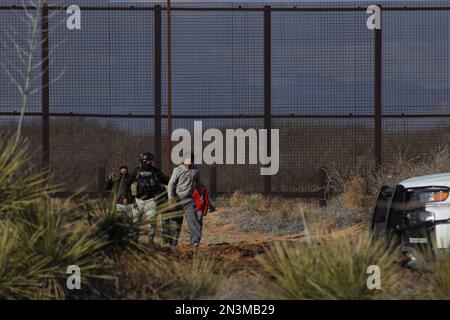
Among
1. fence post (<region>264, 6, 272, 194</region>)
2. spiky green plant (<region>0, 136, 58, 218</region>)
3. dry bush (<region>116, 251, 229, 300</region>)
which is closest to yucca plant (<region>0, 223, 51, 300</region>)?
spiky green plant (<region>0, 136, 58, 218</region>)

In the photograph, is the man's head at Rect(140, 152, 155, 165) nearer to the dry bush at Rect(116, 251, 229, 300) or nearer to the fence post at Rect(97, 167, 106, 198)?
the dry bush at Rect(116, 251, 229, 300)

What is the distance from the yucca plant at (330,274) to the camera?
954 centimetres

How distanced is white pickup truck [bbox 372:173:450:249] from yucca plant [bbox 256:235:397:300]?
104 cm

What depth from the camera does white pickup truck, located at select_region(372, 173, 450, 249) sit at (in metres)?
11.0

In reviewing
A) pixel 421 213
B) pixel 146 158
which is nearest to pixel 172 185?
pixel 146 158

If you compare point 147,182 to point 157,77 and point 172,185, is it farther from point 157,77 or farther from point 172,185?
point 157,77

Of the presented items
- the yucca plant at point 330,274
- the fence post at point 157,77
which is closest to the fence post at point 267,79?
the fence post at point 157,77

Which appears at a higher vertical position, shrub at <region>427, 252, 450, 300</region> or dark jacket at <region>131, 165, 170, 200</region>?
dark jacket at <region>131, 165, 170, 200</region>

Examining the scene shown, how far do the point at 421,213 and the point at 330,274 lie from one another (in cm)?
201

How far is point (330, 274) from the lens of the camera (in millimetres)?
9562

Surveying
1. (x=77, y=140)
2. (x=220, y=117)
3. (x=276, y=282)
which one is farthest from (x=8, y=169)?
(x=77, y=140)

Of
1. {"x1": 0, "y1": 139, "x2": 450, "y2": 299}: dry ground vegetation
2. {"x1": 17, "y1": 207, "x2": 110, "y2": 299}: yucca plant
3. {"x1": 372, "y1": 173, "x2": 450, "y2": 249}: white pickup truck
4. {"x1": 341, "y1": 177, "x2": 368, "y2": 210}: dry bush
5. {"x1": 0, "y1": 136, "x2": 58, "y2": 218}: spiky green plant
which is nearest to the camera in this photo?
{"x1": 0, "y1": 139, "x2": 450, "y2": 299}: dry ground vegetation

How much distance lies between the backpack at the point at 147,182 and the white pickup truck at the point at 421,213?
553 centimetres
